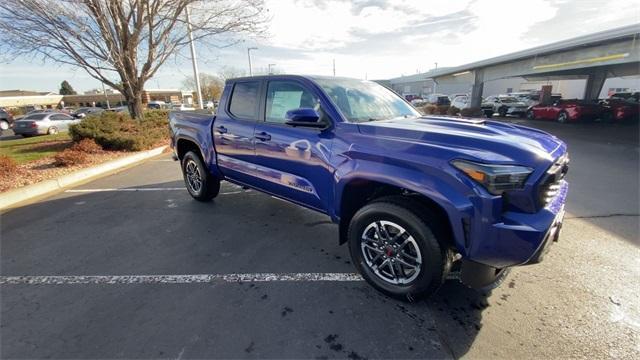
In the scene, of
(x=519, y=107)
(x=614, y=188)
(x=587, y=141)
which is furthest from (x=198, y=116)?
(x=519, y=107)

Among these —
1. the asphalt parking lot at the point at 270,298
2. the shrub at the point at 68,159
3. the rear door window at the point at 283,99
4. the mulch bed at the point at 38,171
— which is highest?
the rear door window at the point at 283,99

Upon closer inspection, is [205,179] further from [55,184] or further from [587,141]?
[587,141]

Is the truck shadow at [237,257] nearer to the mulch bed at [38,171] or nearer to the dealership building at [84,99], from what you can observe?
the mulch bed at [38,171]

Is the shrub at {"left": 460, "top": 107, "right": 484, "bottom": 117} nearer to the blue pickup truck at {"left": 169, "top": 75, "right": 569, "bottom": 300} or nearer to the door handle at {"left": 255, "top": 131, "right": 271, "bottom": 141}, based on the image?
the blue pickup truck at {"left": 169, "top": 75, "right": 569, "bottom": 300}

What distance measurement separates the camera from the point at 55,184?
6.54m

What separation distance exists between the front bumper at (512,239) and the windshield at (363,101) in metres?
1.54

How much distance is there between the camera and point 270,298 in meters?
2.73

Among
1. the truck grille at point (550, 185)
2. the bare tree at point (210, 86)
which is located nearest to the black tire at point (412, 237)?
the truck grille at point (550, 185)

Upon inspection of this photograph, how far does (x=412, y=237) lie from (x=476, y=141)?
87 cm

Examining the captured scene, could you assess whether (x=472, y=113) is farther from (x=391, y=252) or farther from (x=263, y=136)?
(x=391, y=252)

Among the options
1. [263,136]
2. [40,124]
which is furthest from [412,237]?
[40,124]

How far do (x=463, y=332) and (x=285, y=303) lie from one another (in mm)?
1409

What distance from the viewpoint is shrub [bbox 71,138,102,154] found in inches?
356

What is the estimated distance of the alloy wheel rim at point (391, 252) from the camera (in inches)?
101
